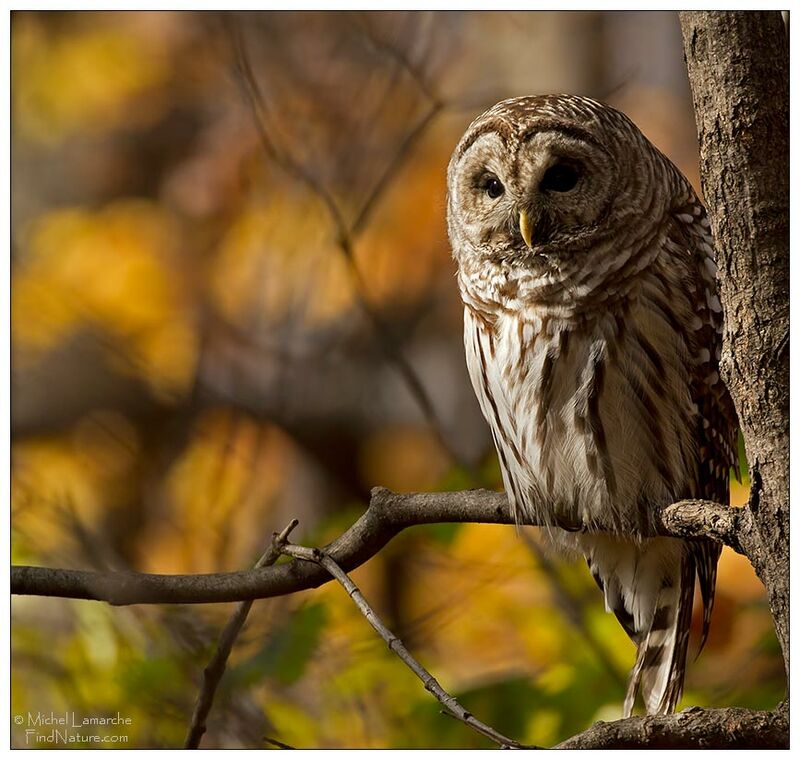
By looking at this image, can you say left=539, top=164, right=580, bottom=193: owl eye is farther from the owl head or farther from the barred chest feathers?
the barred chest feathers

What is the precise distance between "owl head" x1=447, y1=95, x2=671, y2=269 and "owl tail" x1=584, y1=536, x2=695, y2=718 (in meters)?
0.59

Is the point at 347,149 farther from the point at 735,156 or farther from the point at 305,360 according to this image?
the point at 735,156

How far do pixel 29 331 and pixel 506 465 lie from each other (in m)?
1.03

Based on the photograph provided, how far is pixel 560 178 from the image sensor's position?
5.72 feet

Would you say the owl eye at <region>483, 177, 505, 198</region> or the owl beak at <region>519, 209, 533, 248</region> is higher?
the owl eye at <region>483, 177, 505, 198</region>

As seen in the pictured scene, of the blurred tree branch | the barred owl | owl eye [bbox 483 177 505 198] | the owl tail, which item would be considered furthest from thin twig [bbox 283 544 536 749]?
owl eye [bbox 483 177 505 198]

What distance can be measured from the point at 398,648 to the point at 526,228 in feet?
2.33

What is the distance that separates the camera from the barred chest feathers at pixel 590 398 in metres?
1.72

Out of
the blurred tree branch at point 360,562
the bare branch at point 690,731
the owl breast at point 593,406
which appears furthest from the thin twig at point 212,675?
the bare branch at point 690,731

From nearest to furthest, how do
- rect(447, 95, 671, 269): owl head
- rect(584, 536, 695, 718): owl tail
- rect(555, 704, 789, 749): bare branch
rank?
rect(555, 704, 789, 749): bare branch, rect(447, 95, 671, 269): owl head, rect(584, 536, 695, 718): owl tail

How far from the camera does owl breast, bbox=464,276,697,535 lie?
172 centimetres

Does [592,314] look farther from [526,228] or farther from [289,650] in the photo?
[289,650]

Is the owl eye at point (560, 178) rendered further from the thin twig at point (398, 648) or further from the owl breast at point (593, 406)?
the thin twig at point (398, 648)

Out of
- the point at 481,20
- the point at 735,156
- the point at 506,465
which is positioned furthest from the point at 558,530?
the point at 481,20
